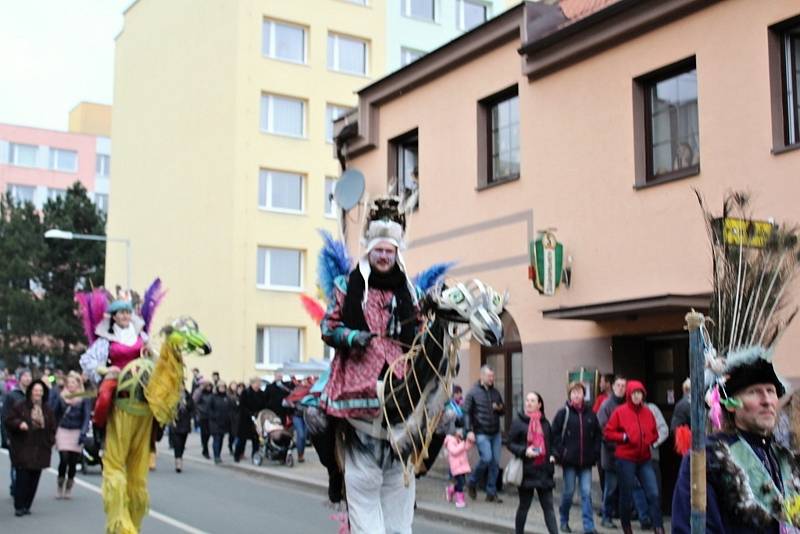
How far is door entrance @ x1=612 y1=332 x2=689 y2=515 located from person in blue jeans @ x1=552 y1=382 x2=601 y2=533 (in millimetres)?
2007

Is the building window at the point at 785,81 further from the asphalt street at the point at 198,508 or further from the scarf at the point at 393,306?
the scarf at the point at 393,306

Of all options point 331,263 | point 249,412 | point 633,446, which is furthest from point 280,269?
point 331,263

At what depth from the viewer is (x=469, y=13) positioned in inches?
1697

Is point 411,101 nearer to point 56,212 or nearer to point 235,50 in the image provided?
point 235,50

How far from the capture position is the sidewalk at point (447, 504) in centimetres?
1277

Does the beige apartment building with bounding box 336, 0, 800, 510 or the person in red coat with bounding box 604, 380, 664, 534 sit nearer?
the person in red coat with bounding box 604, 380, 664, 534

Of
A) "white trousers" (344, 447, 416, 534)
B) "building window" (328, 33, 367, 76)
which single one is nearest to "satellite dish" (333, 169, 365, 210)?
"white trousers" (344, 447, 416, 534)

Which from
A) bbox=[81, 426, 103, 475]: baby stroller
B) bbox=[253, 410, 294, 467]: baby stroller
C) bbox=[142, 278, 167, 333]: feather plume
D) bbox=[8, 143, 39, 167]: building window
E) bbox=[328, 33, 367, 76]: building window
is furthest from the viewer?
bbox=[8, 143, 39, 167]: building window

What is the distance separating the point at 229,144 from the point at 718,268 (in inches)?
1318

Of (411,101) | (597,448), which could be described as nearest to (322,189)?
(411,101)

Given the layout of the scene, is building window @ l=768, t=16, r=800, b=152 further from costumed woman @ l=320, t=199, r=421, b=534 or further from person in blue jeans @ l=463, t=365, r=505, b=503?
costumed woman @ l=320, t=199, r=421, b=534

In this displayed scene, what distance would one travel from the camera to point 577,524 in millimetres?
12766

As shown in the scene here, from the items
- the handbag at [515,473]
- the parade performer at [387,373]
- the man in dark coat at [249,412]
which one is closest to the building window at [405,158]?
the man in dark coat at [249,412]

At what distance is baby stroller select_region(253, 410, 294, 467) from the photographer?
20.5 m
